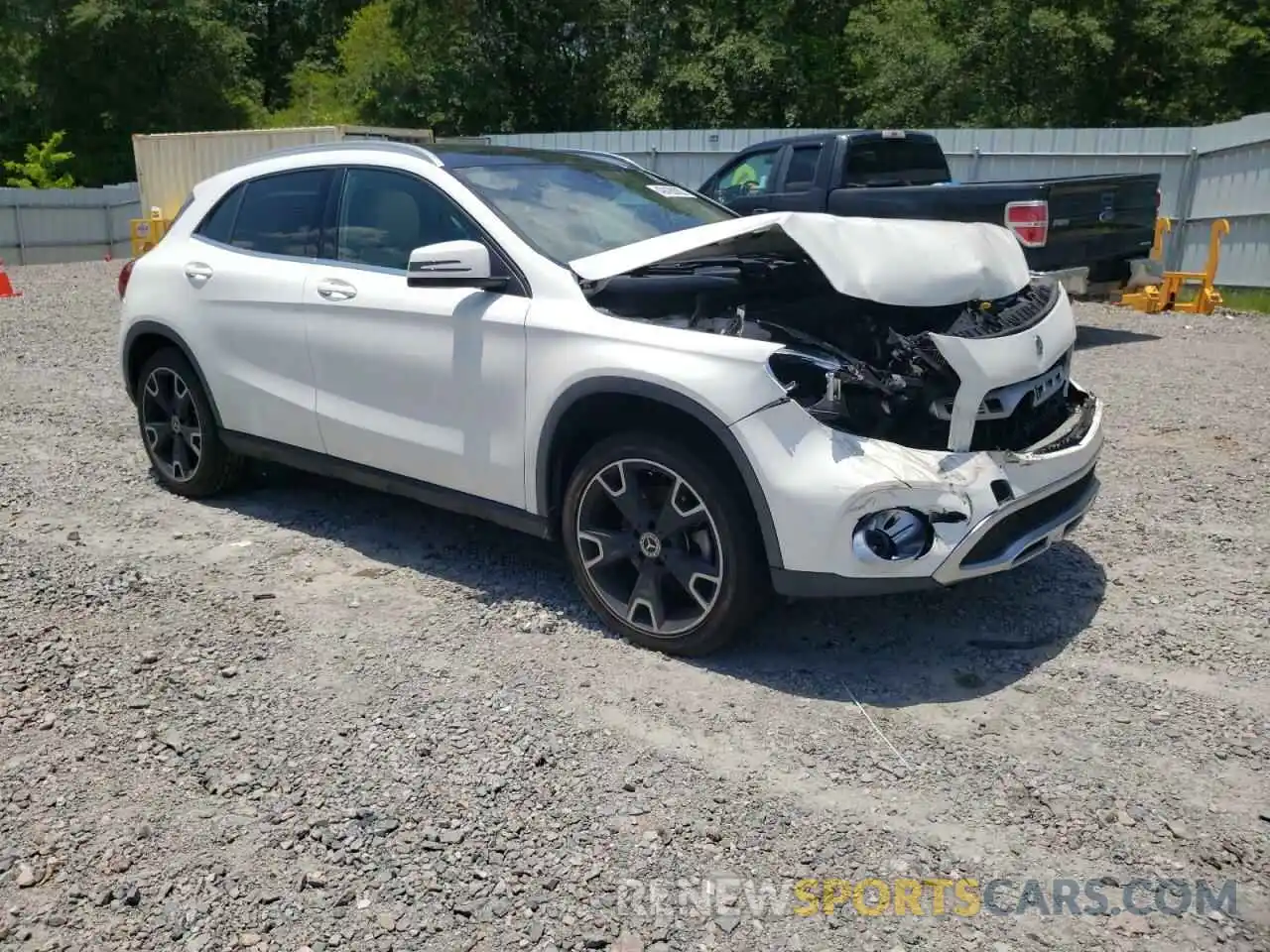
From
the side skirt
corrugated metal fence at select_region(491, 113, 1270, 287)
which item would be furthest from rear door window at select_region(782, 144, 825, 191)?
the side skirt

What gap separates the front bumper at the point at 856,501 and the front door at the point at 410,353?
3.66ft

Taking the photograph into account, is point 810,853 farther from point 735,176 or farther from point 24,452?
point 735,176

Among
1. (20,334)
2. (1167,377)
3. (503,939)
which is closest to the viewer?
(503,939)

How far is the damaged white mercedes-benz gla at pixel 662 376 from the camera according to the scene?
12.4 ft

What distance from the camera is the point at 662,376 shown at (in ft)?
13.0

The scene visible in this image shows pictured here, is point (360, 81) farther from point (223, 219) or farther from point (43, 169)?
point (223, 219)

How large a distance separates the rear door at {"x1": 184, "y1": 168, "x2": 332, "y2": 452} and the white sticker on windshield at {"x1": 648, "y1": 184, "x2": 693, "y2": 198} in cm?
149

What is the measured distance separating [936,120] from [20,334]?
65.1ft

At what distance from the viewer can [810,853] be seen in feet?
10.1

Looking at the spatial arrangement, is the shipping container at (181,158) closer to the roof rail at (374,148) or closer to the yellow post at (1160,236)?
the yellow post at (1160,236)

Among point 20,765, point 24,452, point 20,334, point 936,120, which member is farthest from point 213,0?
point 20,765

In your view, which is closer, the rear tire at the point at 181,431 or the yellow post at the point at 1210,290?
the rear tire at the point at 181,431

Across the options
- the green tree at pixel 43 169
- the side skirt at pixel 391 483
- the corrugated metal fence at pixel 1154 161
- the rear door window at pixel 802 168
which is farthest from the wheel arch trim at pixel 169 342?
the green tree at pixel 43 169

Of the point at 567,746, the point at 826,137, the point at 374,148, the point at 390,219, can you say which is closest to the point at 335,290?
the point at 390,219
